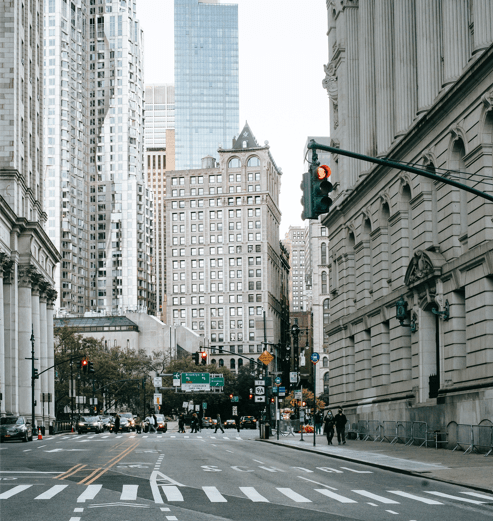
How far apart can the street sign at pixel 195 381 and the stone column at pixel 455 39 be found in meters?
74.7

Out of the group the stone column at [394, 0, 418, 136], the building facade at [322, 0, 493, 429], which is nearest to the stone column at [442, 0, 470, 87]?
the building facade at [322, 0, 493, 429]

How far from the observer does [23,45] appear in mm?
81438

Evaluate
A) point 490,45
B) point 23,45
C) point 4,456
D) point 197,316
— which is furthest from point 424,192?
point 197,316

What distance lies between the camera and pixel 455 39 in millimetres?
37469

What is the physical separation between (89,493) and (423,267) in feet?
79.2

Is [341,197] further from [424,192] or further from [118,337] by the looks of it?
[118,337]

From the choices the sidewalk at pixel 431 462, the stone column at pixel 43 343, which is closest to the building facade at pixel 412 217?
the sidewalk at pixel 431 462

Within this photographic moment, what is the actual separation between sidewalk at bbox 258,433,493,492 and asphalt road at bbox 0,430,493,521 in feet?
1.59

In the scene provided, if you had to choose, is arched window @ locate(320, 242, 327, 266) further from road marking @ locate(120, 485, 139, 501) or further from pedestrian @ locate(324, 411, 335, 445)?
road marking @ locate(120, 485, 139, 501)

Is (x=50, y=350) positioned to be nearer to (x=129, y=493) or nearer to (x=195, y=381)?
(x=195, y=381)

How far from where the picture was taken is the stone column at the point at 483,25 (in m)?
33.4

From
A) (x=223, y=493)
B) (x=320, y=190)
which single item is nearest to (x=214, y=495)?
(x=223, y=493)

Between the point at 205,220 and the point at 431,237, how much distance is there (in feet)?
514

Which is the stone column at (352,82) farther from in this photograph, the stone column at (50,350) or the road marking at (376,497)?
the stone column at (50,350)
